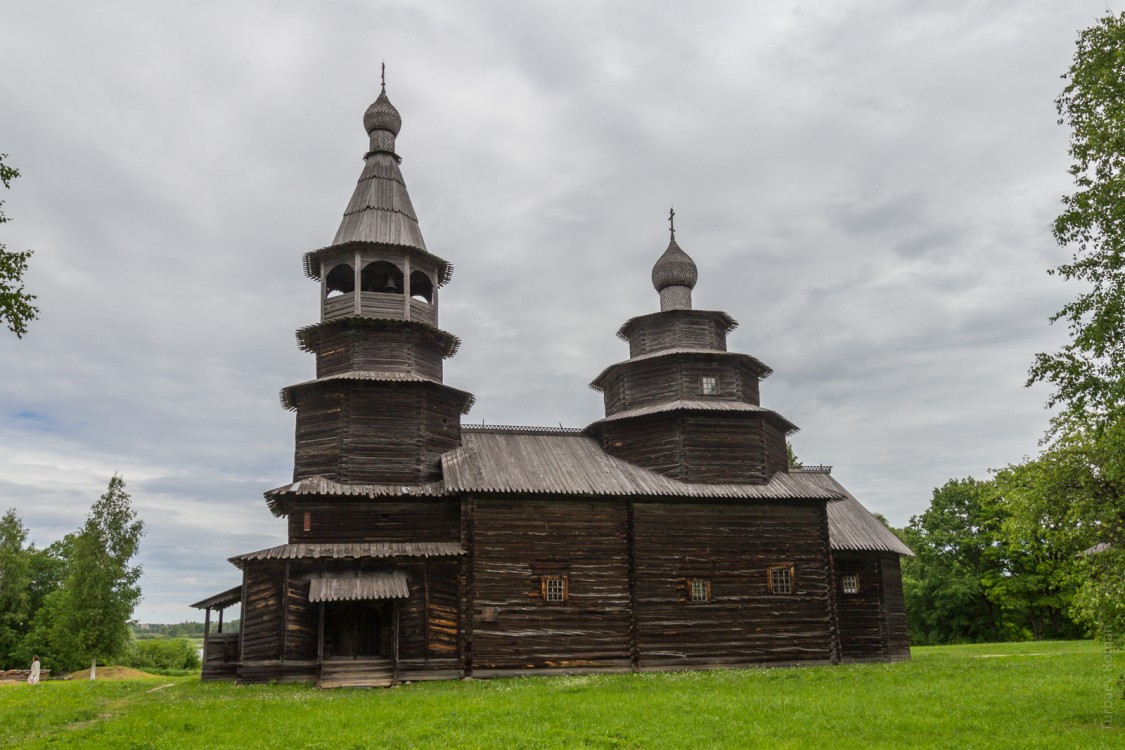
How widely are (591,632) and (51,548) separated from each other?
165 feet

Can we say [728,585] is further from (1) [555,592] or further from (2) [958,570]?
(2) [958,570]

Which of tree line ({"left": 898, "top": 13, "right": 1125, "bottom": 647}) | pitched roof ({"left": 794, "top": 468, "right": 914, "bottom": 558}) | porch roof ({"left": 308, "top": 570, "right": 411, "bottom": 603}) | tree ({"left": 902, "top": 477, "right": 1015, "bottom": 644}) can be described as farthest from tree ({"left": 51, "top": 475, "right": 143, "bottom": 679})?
tree ({"left": 902, "top": 477, "right": 1015, "bottom": 644})

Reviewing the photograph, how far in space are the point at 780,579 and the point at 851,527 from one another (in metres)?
6.11

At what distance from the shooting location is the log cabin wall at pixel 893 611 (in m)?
31.1

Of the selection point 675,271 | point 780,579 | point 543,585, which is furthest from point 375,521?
point 675,271

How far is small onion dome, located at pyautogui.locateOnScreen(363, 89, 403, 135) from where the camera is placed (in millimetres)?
32438

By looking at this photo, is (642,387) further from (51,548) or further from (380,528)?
(51,548)

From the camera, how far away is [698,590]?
27.0 m

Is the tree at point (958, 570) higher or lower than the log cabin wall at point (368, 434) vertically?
lower

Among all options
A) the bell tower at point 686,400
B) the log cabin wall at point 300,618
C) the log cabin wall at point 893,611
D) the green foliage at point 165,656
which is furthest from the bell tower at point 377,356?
the green foliage at point 165,656

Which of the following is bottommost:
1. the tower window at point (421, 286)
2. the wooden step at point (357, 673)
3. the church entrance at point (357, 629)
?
the wooden step at point (357, 673)

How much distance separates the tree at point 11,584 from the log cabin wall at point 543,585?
41.5 meters

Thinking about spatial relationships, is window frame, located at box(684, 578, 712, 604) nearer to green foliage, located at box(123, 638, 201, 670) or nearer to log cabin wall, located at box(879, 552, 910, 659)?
log cabin wall, located at box(879, 552, 910, 659)

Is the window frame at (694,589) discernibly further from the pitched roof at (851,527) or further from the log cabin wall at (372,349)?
the log cabin wall at (372,349)
